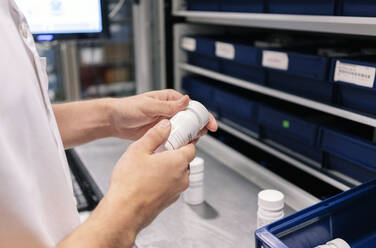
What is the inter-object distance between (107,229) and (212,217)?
0.50m

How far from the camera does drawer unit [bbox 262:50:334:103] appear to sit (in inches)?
36.4

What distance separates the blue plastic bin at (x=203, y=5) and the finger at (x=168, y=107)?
582mm

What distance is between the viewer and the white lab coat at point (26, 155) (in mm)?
474

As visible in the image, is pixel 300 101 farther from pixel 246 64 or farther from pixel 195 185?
pixel 195 185

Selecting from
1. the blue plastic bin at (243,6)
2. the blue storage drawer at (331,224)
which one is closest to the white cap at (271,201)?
the blue storage drawer at (331,224)

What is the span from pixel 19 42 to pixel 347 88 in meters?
0.73

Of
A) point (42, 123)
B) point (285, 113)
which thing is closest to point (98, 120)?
point (42, 123)

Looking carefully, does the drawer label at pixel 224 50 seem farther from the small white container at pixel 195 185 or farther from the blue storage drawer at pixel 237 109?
A: the small white container at pixel 195 185

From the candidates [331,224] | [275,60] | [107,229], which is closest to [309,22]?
[275,60]

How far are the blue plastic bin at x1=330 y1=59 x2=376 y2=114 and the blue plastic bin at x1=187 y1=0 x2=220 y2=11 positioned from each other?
0.56 metres

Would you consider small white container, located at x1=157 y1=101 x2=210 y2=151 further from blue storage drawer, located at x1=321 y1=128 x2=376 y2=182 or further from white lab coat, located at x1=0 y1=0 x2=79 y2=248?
blue storage drawer, located at x1=321 y1=128 x2=376 y2=182

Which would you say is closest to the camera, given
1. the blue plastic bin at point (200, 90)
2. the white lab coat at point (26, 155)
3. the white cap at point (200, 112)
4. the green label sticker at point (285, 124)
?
the white lab coat at point (26, 155)

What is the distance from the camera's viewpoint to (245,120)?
4.28 feet

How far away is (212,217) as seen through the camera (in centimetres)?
96
